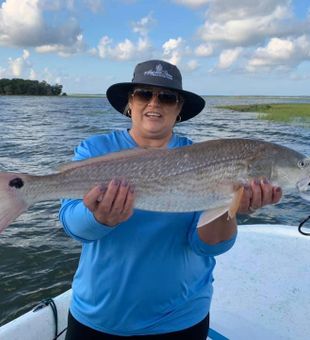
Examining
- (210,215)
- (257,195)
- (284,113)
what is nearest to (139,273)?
(210,215)

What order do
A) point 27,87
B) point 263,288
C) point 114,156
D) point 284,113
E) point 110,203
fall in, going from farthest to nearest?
point 27,87 < point 284,113 < point 263,288 < point 114,156 < point 110,203

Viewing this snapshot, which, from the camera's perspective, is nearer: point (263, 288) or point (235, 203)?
point (235, 203)

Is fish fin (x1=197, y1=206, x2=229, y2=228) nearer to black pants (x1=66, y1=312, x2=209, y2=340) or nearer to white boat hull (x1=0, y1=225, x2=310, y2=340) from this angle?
black pants (x1=66, y1=312, x2=209, y2=340)

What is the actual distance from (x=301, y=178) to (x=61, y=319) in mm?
2754

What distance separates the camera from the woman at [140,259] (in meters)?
2.98

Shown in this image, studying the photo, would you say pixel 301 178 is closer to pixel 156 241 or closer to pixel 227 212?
pixel 227 212

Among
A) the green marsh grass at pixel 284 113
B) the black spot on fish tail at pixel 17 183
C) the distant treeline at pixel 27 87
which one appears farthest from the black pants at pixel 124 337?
the distant treeline at pixel 27 87

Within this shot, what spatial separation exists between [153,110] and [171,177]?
1.62 ft

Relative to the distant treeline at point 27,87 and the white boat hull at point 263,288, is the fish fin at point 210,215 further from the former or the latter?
the distant treeline at point 27,87

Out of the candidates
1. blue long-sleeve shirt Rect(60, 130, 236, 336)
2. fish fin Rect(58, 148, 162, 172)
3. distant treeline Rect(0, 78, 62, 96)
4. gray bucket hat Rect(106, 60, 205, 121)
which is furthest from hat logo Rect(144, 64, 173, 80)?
distant treeline Rect(0, 78, 62, 96)

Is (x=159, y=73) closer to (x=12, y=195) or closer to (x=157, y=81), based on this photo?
(x=157, y=81)

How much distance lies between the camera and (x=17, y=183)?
3164 mm

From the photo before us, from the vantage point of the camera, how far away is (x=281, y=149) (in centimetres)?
343

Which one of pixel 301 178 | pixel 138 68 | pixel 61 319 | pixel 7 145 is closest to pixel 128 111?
pixel 138 68
